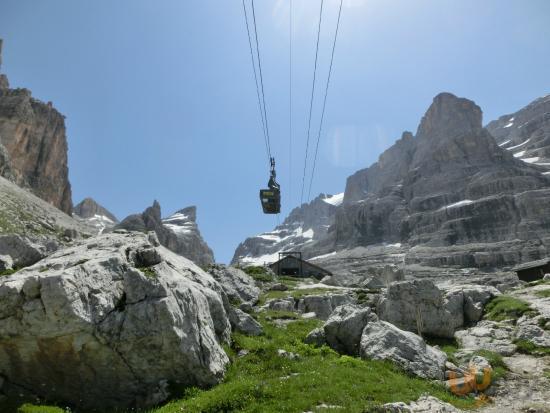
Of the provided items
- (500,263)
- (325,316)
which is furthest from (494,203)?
(325,316)

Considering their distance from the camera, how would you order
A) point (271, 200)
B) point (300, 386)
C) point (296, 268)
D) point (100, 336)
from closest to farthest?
1. point (100, 336)
2. point (300, 386)
3. point (271, 200)
4. point (296, 268)

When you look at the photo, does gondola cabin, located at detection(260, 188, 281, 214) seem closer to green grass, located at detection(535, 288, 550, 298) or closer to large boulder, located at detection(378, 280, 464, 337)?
large boulder, located at detection(378, 280, 464, 337)

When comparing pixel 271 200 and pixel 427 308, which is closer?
pixel 427 308

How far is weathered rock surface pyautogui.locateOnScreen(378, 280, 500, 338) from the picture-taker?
80.8 feet

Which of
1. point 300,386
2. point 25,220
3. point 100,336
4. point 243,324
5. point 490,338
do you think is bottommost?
point 490,338

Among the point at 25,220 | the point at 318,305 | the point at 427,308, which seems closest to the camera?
the point at 427,308

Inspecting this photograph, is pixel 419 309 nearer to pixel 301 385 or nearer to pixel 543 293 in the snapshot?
pixel 543 293

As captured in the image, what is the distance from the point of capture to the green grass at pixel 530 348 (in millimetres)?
19688

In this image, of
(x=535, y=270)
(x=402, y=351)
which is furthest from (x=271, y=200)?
(x=535, y=270)

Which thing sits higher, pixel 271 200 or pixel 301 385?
pixel 271 200

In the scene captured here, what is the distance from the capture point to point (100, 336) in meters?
12.7

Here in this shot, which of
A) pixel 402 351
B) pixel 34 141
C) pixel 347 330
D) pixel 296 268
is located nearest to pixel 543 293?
pixel 402 351

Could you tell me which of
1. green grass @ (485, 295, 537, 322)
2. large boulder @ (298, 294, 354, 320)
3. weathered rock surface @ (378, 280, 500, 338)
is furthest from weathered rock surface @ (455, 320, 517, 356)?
large boulder @ (298, 294, 354, 320)

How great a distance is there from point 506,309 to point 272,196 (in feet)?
65.1
